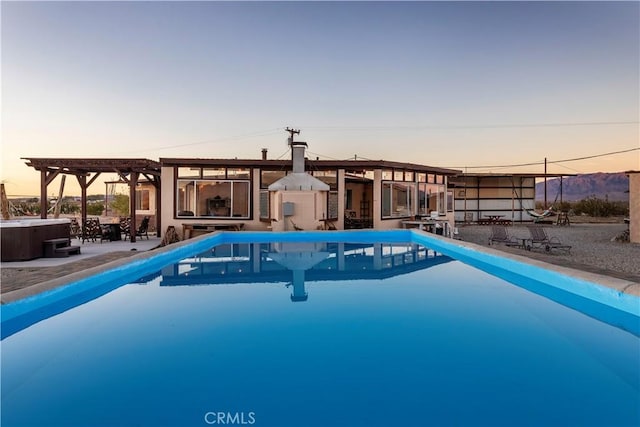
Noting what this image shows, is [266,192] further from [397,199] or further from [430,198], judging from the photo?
[430,198]

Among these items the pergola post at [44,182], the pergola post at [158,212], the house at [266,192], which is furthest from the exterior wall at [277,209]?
the pergola post at [44,182]

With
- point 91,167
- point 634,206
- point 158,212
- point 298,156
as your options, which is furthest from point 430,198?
point 91,167

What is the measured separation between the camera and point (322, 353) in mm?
3660

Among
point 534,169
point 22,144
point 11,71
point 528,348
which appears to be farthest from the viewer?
point 534,169

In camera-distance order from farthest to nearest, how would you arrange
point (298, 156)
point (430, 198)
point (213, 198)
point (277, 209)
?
point (430, 198)
point (213, 198)
point (298, 156)
point (277, 209)

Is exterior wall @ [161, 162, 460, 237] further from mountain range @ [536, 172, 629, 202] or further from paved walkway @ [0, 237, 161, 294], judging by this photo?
mountain range @ [536, 172, 629, 202]

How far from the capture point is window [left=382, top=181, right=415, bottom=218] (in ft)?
50.4

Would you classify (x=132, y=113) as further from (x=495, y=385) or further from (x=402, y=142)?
(x=495, y=385)

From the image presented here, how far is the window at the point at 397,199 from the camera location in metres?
15.4

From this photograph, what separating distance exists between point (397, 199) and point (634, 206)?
8.56 metres

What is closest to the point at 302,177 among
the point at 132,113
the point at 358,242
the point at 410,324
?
the point at 358,242

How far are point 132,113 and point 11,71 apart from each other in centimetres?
402

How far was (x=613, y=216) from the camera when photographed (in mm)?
27156

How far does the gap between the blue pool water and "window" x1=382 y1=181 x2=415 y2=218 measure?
818cm
